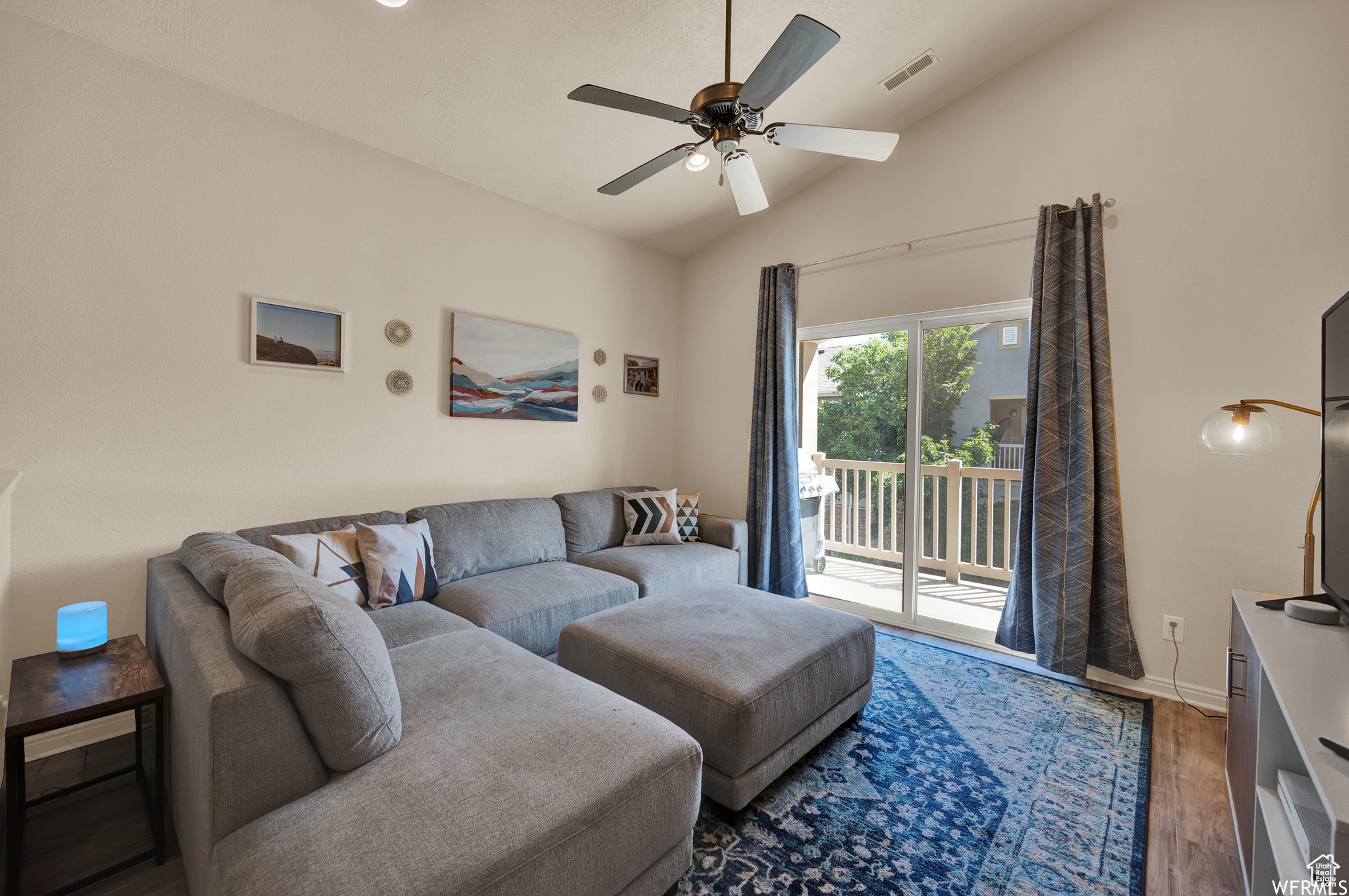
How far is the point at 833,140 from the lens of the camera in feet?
6.69

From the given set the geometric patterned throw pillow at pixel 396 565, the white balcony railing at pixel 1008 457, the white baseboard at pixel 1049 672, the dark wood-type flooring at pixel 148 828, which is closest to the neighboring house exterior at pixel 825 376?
the white balcony railing at pixel 1008 457

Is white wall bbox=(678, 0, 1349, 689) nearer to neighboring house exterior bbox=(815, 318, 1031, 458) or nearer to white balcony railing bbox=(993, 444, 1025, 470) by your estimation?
neighboring house exterior bbox=(815, 318, 1031, 458)

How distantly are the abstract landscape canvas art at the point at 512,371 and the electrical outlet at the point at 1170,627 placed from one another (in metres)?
3.38

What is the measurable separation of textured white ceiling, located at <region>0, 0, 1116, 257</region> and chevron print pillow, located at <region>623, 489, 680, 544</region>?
2.03 meters

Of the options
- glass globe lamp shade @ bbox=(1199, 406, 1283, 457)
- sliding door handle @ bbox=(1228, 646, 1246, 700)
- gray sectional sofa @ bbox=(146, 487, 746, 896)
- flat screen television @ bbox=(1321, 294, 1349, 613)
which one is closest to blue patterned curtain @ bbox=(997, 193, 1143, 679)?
glass globe lamp shade @ bbox=(1199, 406, 1283, 457)

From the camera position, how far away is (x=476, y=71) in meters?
2.48

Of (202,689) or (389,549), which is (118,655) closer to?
(389,549)

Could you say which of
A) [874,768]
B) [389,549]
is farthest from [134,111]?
[874,768]

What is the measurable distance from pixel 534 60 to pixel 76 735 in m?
3.25

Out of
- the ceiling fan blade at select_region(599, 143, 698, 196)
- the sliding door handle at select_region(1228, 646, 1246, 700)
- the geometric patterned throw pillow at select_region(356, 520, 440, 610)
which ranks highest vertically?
the ceiling fan blade at select_region(599, 143, 698, 196)

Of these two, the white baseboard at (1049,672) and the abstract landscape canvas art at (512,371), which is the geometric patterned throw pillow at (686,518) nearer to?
the abstract landscape canvas art at (512,371)

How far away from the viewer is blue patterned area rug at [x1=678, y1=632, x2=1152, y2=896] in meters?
1.52

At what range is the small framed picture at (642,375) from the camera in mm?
4266

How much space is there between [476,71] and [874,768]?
326cm
